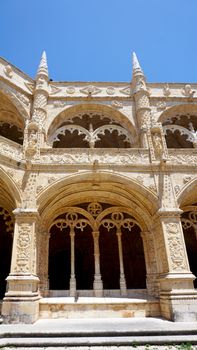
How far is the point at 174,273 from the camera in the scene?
7434 millimetres

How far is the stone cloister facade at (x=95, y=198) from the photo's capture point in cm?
757

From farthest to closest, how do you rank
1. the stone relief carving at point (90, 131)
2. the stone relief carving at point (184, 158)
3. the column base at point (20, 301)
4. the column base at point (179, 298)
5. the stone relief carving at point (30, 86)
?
the stone relief carving at point (30, 86) < the stone relief carving at point (90, 131) < the stone relief carving at point (184, 158) < the column base at point (179, 298) < the column base at point (20, 301)

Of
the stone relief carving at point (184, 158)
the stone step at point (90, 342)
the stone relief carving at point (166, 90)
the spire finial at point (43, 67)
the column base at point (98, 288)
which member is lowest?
the stone step at point (90, 342)

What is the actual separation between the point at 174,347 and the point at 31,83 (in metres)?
11.9

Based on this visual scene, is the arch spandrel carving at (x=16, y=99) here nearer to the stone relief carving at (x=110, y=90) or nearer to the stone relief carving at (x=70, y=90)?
the stone relief carving at (x=70, y=90)

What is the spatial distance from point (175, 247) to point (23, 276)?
471cm

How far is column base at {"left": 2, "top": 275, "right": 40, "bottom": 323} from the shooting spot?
664 cm

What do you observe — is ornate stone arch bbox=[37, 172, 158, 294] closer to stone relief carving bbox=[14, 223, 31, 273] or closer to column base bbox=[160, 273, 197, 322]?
stone relief carving bbox=[14, 223, 31, 273]

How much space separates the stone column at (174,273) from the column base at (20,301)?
12.8ft

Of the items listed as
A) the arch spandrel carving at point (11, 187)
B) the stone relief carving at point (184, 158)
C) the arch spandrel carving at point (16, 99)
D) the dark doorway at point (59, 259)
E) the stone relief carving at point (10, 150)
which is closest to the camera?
the arch spandrel carving at point (11, 187)

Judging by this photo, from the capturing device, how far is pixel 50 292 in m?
8.74

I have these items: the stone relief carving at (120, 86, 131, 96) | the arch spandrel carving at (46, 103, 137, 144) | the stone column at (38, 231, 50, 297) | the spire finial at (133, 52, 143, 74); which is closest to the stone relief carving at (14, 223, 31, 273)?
the stone column at (38, 231, 50, 297)

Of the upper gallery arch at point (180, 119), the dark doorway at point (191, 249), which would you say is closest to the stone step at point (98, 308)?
the dark doorway at point (191, 249)

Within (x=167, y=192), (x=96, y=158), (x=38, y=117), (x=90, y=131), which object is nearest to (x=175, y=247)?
(x=167, y=192)
